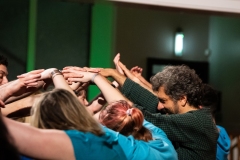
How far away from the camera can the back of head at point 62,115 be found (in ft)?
4.33

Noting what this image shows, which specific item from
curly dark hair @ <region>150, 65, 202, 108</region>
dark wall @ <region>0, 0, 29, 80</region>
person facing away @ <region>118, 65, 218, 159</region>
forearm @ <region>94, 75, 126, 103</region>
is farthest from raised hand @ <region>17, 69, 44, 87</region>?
dark wall @ <region>0, 0, 29, 80</region>

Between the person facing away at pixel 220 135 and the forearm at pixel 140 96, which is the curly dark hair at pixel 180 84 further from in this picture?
the person facing away at pixel 220 135

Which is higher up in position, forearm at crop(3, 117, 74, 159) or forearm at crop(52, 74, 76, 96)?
forearm at crop(52, 74, 76, 96)

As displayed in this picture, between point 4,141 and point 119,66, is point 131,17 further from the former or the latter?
point 4,141

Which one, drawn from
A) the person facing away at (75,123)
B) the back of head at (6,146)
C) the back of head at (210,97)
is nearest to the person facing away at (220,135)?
the back of head at (210,97)

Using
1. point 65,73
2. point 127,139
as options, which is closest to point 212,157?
point 127,139

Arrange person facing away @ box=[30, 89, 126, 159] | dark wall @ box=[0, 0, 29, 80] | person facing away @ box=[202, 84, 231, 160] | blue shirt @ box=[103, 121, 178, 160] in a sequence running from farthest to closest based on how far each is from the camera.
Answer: dark wall @ box=[0, 0, 29, 80] < person facing away @ box=[202, 84, 231, 160] < blue shirt @ box=[103, 121, 178, 160] < person facing away @ box=[30, 89, 126, 159]

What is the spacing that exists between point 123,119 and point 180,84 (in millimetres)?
428

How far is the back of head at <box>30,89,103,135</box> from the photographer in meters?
1.32

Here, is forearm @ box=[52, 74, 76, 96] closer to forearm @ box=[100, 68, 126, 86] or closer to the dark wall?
forearm @ box=[100, 68, 126, 86]

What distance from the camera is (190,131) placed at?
176cm

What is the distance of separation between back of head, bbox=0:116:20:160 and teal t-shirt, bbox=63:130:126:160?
0.20 metres

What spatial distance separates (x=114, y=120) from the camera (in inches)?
60.1

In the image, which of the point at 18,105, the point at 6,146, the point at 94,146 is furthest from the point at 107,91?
the point at 6,146
